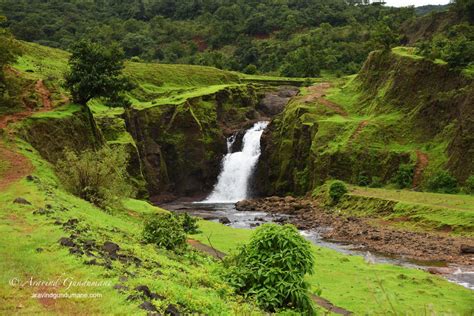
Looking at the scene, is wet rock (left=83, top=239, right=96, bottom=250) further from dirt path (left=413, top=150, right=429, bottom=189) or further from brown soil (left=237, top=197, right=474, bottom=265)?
dirt path (left=413, top=150, right=429, bottom=189)

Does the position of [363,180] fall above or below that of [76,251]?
below

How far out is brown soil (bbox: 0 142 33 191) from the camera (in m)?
24.1

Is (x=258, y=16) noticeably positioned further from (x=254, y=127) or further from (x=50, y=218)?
(x=50, y=218)

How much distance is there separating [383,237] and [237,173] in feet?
111

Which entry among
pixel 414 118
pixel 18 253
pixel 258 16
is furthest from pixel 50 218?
pixel 258 16

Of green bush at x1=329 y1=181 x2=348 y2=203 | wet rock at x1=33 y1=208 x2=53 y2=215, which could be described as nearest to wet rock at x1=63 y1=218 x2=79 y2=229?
wet rock at x1=33 y1=208 x2=53 y2=215

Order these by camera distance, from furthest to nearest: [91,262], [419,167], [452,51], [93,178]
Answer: [452,51], [419,167], [93,178], [91,262]

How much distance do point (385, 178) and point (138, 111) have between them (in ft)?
110

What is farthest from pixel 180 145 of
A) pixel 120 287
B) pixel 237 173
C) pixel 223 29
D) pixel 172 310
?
pixel 223 29

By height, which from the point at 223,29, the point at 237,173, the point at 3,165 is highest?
the point at 223,29

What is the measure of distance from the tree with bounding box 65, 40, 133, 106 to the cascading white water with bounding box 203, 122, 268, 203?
90.2 feet

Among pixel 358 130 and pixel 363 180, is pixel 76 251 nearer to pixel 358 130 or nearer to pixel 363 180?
pixel 363 180

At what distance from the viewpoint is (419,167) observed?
149 feet

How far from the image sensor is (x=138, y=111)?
63719 mm
